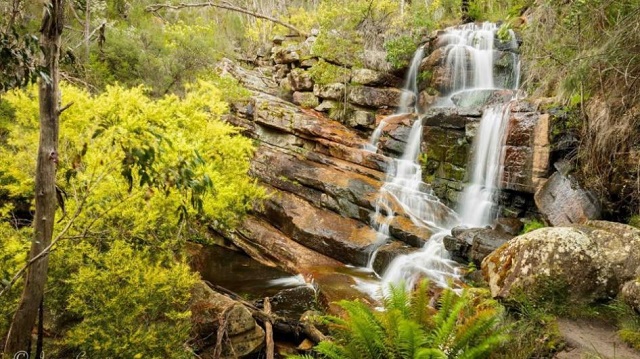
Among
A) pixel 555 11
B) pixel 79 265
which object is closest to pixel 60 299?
pixel 79 265

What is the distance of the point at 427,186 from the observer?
12.0 metres

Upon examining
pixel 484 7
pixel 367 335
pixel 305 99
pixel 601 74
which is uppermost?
pixel 484 7

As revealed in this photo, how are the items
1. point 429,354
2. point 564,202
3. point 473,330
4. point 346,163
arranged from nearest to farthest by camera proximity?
point 429,354 → point 473,330 → point 564,202 → point 346,163

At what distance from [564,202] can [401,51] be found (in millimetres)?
10717

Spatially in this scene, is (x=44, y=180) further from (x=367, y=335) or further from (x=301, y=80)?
(x=301, y=80)

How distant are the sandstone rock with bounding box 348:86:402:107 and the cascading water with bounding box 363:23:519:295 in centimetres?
45

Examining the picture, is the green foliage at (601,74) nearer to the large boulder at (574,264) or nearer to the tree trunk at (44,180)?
the large boulder at (574,264)

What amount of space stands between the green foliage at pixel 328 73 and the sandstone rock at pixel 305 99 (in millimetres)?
697

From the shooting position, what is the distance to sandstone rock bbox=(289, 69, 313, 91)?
18.2m

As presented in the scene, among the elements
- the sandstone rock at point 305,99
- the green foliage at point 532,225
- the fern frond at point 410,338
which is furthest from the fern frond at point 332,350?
the sandstone rock at point 305,99

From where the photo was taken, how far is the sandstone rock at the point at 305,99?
688 inches

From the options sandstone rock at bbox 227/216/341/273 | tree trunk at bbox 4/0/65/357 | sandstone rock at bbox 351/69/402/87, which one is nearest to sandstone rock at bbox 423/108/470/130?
sandstone rock at bbox 351/69/402/87

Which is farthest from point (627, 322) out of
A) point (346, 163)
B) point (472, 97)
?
point (472, 97)

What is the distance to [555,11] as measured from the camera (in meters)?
7.14
